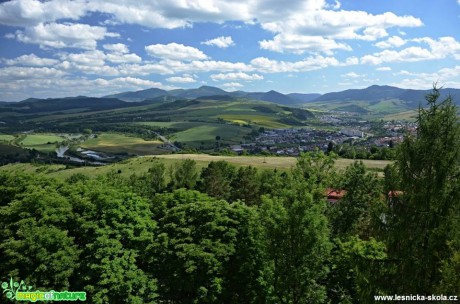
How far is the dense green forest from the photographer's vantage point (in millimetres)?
17922

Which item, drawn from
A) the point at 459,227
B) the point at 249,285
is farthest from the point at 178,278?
the point at 459,227

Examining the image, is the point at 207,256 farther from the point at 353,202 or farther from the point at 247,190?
the point at 247,190

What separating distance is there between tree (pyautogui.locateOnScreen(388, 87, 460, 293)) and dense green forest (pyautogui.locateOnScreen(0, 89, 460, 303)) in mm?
49

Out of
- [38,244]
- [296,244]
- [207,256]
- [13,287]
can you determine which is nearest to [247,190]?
[207,256]

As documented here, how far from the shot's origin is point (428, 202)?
17875mm

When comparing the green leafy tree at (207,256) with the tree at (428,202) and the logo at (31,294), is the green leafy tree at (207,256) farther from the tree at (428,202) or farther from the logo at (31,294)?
the tree at (428,202)

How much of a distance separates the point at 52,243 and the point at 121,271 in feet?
21.4

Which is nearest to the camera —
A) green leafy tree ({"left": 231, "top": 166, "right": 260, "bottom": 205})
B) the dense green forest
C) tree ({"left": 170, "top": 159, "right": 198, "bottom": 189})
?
the dense green forest

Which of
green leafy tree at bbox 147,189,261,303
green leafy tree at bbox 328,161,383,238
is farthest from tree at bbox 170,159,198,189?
green leafy tree at bbox 147,189,261,303

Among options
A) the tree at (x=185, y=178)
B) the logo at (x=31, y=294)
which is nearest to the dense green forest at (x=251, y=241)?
the logo at (x=31, y=294)

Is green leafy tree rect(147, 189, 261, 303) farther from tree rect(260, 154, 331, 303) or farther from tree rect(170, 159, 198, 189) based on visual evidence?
tree rect(170, 159, 198, 189)

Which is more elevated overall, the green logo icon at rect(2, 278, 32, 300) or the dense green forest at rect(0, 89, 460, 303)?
the dense green forest at rect(0, 89, 460, 303)

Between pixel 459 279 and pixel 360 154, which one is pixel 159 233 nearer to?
pixel 459 279

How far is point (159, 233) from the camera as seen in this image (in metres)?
37.5
